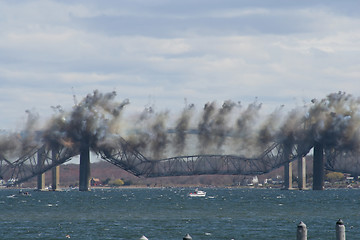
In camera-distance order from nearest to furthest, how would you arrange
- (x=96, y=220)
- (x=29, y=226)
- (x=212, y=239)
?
1. (x=212, y=239)
2. (x=29, y=226)
3. (x=96, y=220)

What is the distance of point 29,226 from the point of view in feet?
268

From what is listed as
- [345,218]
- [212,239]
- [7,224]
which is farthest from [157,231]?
[345,218]

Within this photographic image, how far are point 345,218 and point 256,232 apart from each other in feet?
89.7

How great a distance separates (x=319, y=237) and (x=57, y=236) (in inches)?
1022

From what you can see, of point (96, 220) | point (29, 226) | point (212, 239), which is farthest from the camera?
point (96, 220)

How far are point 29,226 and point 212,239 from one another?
92.3 ft

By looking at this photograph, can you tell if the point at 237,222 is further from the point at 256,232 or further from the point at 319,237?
the point at 319,237

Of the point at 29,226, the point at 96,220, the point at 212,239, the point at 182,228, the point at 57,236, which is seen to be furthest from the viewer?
the point at 96,220

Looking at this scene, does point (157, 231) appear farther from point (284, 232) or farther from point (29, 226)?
point (29, 226)

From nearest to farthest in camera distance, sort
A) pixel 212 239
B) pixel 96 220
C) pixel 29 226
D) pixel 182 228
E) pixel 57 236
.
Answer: pixel 212 239, pixel 57 236, pixel 182 228, pixel 29 226, pixel 96 220

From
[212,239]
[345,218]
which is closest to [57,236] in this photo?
[212,239]

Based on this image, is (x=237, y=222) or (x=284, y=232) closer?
(x=284, y=232)

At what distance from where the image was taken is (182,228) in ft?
247

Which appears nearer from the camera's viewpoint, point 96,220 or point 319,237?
point 319,237
